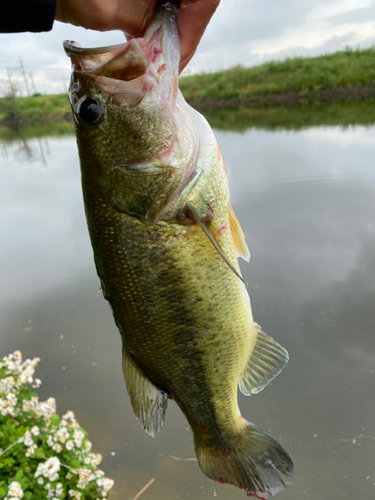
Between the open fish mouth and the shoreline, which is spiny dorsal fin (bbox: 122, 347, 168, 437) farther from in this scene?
the shoreline

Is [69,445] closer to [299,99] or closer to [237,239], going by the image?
[237,239]

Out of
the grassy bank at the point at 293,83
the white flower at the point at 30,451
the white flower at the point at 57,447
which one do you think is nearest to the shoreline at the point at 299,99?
the grassy bank at the point at 293,83

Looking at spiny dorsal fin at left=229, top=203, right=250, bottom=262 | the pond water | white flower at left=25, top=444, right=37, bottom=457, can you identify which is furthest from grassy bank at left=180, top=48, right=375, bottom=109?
white flower at left=25, top=444, right=37, bottom=457

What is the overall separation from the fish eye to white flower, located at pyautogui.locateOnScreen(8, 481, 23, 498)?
5.78ft

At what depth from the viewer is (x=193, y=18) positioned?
1091 millimetres

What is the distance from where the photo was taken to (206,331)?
1319 mm

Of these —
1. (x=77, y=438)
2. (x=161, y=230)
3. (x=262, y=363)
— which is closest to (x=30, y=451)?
(x=77, y=438)

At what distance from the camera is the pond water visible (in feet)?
8.87

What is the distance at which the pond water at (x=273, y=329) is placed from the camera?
2.70 m

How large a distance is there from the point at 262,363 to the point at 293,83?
105 ft

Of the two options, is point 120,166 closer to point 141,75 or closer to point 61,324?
point 141,75

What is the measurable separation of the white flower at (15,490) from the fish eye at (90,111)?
176cm

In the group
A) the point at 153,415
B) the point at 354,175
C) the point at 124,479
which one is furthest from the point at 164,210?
the point at 354,175

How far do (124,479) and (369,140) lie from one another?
38.4 feet
